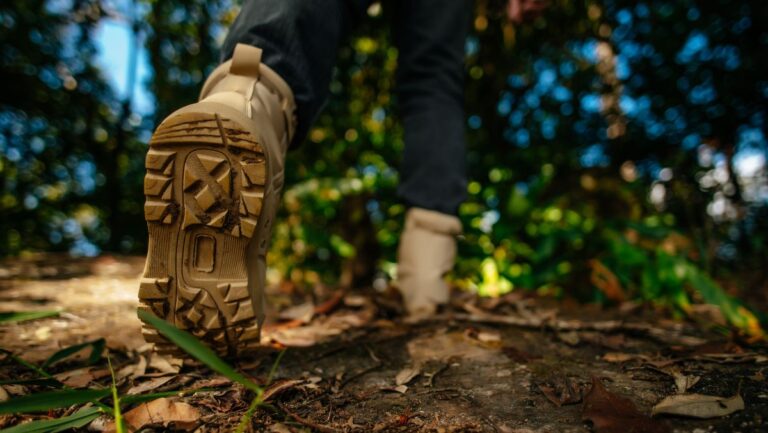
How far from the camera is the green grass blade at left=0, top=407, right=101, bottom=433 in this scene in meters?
0.57

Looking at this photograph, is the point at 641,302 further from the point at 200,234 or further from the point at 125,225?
the point at 125,225

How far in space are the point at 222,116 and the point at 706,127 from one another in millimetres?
3201

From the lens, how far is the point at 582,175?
2732mm

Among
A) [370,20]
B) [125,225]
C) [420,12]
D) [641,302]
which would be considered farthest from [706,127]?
[125,225]

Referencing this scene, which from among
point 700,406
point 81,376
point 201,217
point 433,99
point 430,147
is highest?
point 433,99

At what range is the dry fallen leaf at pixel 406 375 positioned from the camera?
83 cm

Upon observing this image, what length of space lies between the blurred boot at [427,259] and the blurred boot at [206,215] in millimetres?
565

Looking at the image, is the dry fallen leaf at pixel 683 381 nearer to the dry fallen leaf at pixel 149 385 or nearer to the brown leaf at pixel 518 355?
the brown leaf at pixel 518 355

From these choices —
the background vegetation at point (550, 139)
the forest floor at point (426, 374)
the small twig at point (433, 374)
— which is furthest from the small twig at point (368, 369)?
the background vegetation at point (550, 139)

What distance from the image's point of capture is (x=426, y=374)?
859 mm

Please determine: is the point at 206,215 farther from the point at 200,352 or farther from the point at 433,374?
the point at 433,374

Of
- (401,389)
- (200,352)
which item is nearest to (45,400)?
(200,352)

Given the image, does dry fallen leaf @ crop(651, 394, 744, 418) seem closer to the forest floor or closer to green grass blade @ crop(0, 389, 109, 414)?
the forest floor

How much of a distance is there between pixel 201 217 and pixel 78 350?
1.16 feet
